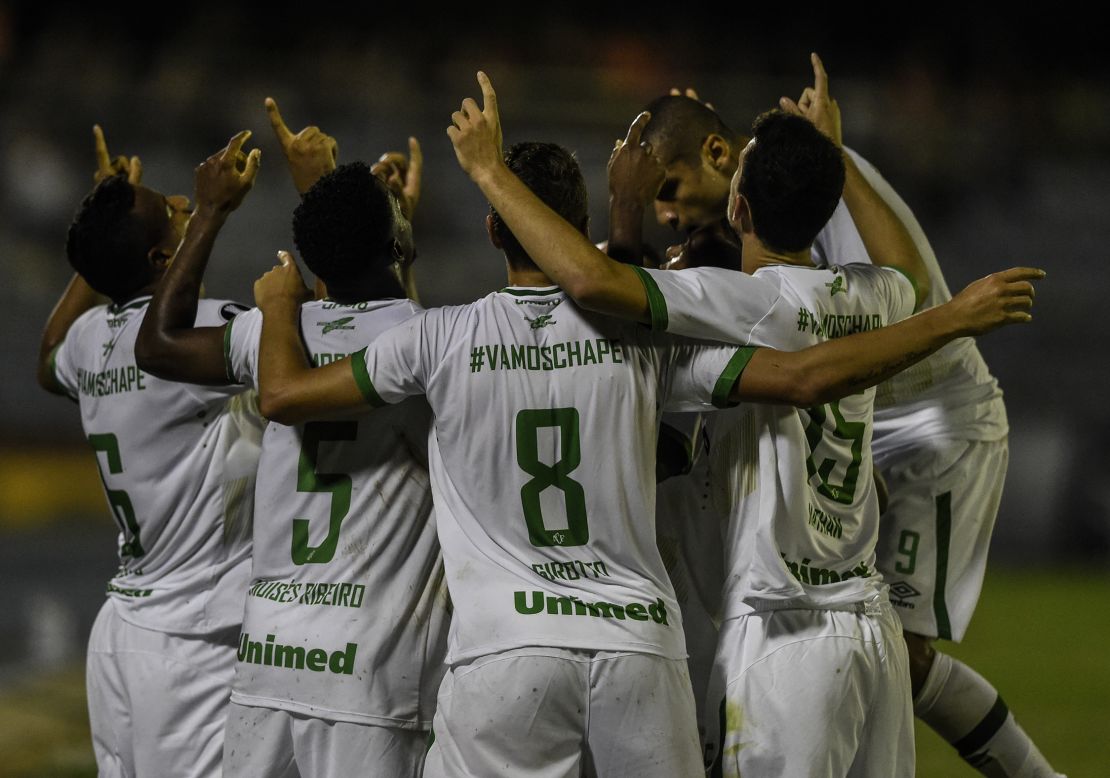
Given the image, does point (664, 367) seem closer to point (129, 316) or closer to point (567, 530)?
point (567, 530)

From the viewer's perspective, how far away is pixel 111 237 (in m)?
4.75

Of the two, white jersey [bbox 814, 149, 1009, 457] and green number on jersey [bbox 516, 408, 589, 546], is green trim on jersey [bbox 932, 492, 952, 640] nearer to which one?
white jersey [bbox 814, 149, 1009, 457]

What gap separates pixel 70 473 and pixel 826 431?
14.2 metres

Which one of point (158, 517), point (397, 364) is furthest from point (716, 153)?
point (158, 517)

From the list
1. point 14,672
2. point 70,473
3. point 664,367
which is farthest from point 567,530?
point 70,473

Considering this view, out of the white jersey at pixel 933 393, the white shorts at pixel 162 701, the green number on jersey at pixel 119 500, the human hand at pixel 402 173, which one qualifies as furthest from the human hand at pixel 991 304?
the green number on jersey at pixel 119 500

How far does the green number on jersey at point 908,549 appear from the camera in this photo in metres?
5.10

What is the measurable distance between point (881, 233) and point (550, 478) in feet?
5.25

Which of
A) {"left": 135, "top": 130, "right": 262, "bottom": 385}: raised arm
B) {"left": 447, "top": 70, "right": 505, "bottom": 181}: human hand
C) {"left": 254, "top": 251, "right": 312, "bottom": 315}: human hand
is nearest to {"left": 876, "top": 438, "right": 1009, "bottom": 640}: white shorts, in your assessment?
{"left": 447, "top": 70, "right": 505, "bottom": 181}: human hand

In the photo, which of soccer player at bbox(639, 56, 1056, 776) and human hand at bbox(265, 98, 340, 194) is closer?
human hand at bbox(265, 98, 340, 194)

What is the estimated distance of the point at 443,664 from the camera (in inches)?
158

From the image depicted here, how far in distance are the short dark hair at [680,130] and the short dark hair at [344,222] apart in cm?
104

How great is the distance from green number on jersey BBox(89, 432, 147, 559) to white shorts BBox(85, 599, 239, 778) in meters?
0.28

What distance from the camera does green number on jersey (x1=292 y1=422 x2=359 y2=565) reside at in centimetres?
396
